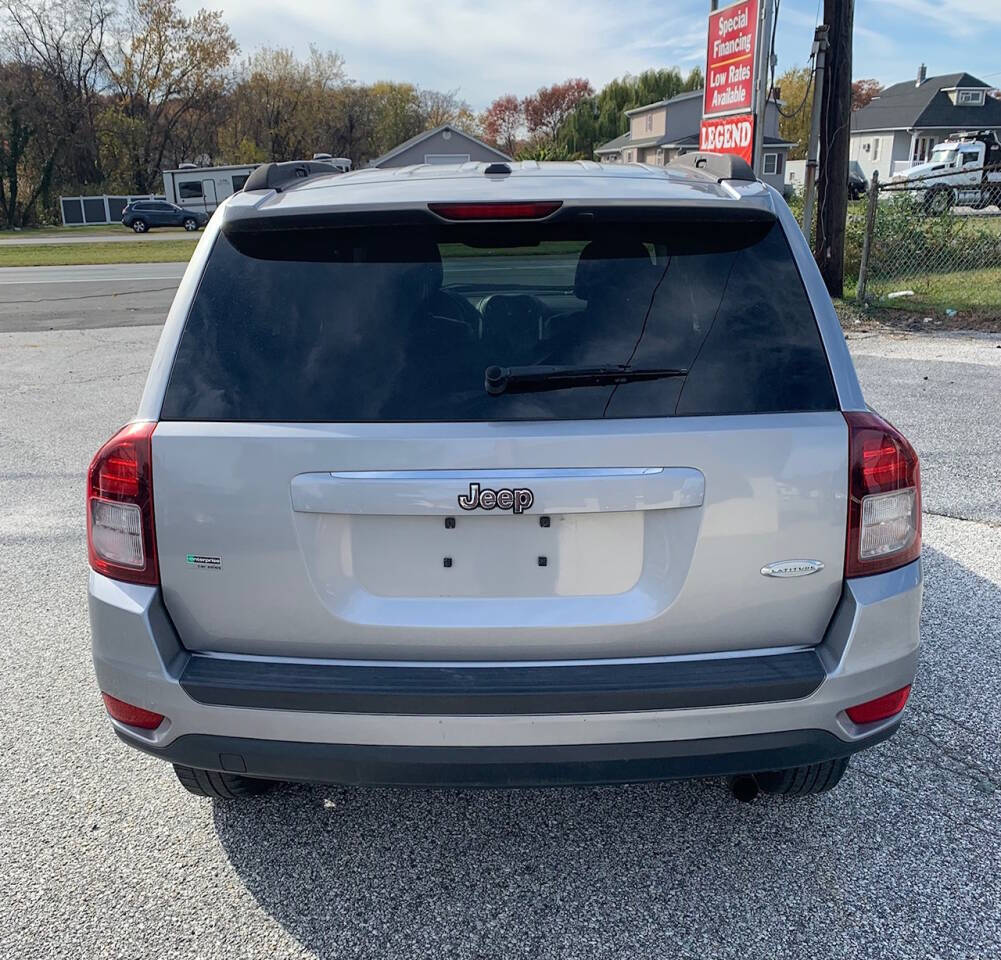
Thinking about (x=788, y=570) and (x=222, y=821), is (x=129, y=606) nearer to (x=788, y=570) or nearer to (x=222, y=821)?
(x=222, y=821)

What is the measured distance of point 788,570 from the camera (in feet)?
7.13

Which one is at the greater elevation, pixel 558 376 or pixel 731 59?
pixel 731 59

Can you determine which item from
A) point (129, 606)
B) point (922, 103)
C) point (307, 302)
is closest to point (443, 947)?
point (129, 606)

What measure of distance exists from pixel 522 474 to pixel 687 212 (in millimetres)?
802

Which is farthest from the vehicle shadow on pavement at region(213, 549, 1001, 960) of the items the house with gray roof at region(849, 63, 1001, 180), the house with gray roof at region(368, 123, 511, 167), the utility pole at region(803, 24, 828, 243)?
the house with gray roof at region(849, 63, 1001, 180)

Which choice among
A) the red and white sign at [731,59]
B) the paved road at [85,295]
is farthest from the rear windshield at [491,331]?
the paved road at [85,295]

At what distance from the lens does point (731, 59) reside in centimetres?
1379

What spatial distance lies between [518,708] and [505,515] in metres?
0.45

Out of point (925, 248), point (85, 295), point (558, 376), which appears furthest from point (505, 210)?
point (85, 295)

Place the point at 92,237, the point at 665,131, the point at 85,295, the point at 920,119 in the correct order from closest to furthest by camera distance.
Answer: the point at 85,295 < the point at 92,237 < the point at 920,119 < the point at 665,131

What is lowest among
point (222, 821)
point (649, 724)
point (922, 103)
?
point (222, 821)

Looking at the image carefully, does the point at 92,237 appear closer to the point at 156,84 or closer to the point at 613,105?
the point at 156,84

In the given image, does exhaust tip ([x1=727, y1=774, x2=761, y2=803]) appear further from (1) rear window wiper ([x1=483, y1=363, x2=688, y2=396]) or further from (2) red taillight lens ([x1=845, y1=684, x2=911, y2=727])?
(1) rear window wiper ([x1=483, y1=363, x2=688, y2=396])

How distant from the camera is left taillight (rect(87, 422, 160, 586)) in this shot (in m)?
2.21
